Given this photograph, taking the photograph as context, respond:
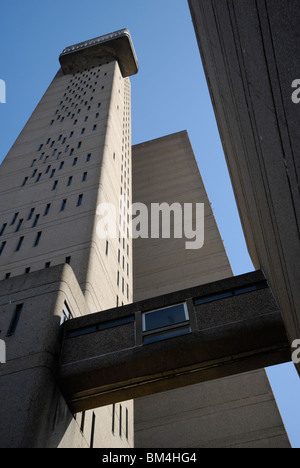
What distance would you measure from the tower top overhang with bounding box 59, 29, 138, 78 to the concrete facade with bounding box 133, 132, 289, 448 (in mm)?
22200

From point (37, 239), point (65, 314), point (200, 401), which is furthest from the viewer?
A: point (200, 401)

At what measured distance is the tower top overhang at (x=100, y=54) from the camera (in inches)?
1903

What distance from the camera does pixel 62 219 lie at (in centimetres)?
2097

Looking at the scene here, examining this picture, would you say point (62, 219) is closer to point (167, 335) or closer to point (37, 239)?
point (37, 239)

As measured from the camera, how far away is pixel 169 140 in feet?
172

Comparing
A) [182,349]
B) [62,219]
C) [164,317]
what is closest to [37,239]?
[62,219]

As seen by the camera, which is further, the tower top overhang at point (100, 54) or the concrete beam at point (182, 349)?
the tower top overhang at point (100, 54)

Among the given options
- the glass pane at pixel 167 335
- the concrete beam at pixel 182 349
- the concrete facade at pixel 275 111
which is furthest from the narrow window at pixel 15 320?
the concrete facade at pixel 275 111

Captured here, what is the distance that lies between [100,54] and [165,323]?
43.7 meters

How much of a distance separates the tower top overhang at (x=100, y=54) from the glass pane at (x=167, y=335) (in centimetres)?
4211

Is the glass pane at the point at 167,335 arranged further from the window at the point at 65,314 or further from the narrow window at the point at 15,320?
the narrow window at the point at 15,320

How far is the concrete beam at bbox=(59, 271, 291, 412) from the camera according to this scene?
11.4m

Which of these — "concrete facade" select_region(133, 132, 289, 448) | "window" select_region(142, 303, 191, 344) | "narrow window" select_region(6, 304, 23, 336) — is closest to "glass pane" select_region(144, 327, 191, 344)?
"window" select_region(142, 303, 191, 344)

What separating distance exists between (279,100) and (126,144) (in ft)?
102
